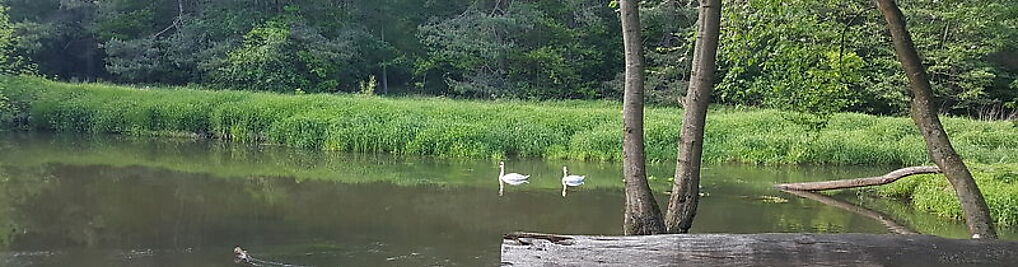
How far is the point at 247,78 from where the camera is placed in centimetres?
3166

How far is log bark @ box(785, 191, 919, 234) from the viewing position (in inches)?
455

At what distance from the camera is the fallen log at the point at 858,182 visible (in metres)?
12.2

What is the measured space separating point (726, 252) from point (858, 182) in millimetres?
8664

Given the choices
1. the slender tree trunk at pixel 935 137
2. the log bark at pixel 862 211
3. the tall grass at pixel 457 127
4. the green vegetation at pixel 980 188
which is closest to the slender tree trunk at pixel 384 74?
the tall grass at pixel 457 127

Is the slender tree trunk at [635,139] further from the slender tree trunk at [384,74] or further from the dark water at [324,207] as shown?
the slender tree trunk at [384,74]

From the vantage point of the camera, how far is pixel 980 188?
1226 cm

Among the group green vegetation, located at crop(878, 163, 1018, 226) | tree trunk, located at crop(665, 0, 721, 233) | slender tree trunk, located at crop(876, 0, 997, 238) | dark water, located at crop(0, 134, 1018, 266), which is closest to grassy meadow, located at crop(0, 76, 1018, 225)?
dark water, located at crop(0, 134, 1018, 266)

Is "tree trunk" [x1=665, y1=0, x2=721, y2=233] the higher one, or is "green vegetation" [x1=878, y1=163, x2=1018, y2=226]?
"tree trunk" [x1=665, y1=0, x2=721, y2=233]

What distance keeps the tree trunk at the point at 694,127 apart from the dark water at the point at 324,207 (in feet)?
8.74

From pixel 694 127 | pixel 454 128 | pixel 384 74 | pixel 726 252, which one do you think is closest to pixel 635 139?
pixel 694 127

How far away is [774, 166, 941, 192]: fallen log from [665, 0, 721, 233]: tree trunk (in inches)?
235

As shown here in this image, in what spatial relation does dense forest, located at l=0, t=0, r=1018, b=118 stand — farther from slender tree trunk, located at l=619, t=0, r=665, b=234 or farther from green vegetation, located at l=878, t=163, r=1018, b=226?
slender tree trunk, located at l=619, t=0, r=665, b=234

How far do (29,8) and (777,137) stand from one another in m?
29.3

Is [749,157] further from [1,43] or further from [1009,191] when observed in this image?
[1,43]
